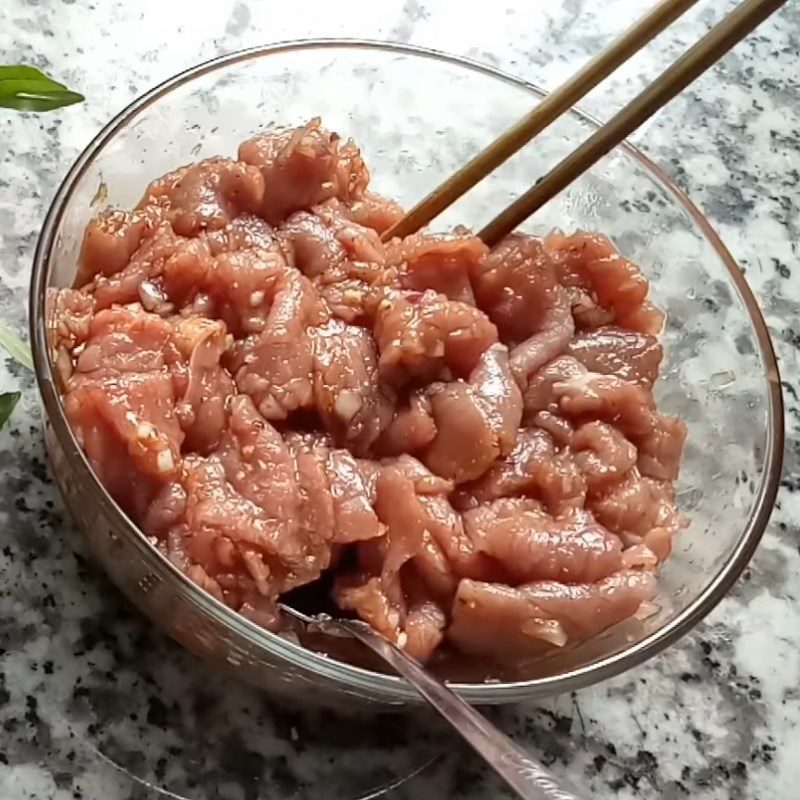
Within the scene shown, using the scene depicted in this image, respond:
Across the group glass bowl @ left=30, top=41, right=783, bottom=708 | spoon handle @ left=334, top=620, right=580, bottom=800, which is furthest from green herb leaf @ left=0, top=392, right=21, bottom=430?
spoon handle @ left=334, top=620, right=580, bottom=800

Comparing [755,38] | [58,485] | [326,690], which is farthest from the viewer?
[755,38]

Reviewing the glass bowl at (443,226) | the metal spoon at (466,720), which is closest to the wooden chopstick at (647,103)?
the glass bowl at (443,226)

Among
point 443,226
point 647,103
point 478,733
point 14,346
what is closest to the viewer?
point 478,733

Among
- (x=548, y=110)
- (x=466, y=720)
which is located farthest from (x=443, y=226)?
(x=466, y=720)

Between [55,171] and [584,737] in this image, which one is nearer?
[584,737]

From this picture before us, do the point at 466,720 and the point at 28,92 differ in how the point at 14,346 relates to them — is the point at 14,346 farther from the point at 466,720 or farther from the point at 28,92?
the point at 466,720

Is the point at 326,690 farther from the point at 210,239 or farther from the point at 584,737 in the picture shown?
the point at 210,239

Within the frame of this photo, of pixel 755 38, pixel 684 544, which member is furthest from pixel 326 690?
pixel 755 38
